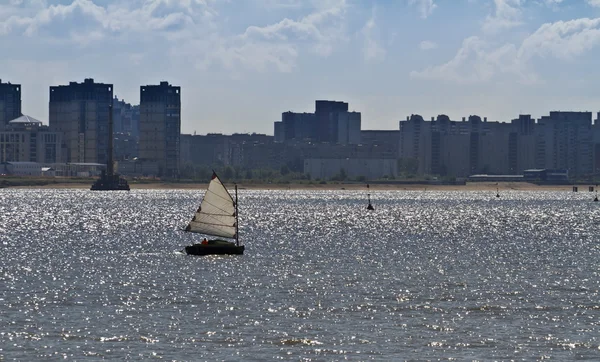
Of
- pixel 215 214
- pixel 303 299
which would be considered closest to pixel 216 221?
pixel 215 214

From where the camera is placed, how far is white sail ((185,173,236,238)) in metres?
94.1

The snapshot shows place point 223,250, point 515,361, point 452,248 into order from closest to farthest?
1. point 515,361
2. point 223,250
3. point 452,248

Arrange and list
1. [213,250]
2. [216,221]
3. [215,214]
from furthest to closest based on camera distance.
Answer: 1. [216,221]
2. [215,214]
3. [213,250]

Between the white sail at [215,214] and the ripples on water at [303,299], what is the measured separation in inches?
120

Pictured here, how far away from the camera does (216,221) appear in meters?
95.9

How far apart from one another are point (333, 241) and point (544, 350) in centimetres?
6776

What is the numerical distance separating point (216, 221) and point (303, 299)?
108 feet

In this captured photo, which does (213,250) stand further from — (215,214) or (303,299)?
(303,299)

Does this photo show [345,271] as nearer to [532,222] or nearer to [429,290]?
[429,290]

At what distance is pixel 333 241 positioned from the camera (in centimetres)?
11612

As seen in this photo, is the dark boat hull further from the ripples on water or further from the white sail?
the white sail

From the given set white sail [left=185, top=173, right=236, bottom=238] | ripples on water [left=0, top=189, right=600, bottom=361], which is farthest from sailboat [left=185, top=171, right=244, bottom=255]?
ripples on water [left=0, top=189, right=600, bottom=361]

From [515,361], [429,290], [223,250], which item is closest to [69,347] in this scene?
[515,361]

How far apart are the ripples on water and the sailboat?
179 centimetres
